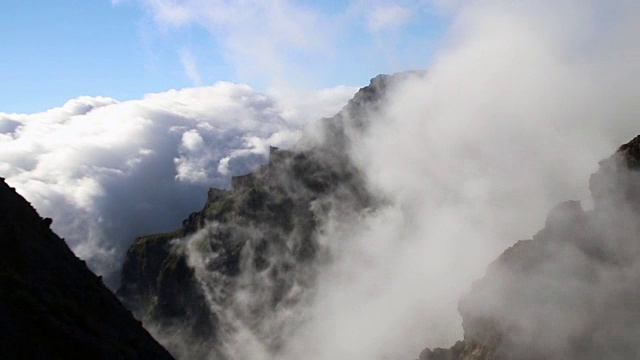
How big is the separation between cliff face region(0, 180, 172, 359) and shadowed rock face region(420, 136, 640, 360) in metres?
107

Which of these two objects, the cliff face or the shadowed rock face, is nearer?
the cliff face

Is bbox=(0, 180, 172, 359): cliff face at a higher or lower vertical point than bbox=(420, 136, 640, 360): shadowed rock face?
higher

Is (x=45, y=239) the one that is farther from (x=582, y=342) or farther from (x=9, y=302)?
(x=582, y=342)

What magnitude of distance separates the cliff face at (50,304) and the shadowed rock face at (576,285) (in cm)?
10711

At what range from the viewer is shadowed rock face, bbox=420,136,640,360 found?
437 ft

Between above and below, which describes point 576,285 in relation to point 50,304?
below

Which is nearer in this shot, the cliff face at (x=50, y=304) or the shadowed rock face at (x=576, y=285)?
the cliff face at (x=50, y=304)

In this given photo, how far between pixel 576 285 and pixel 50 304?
132571mm

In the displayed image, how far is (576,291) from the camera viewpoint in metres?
146

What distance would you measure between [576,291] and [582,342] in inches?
581

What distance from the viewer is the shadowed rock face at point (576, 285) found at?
13312 centimetres

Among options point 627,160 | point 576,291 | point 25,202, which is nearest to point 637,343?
point 576,291

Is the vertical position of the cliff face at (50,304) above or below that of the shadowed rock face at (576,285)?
above

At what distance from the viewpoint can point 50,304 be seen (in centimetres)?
5003
